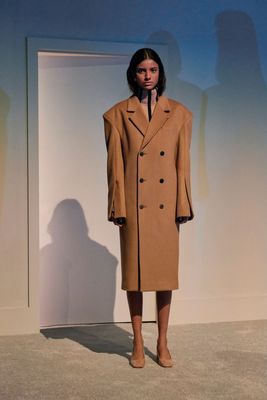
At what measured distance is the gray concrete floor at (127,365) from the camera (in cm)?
316

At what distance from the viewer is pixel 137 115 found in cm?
363

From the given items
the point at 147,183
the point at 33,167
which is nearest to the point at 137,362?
the point at 147,183

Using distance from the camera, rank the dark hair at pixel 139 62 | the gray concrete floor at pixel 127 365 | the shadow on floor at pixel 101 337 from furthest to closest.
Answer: the shadow on floor at pixel 101 337, the dark hair at pixel 139 62, the gray concrete floor at pixel 127 365

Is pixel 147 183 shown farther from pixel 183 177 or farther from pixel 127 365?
pixel 127 365

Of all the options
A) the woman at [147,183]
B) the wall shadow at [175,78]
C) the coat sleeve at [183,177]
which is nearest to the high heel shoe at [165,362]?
the woman at [147,183]

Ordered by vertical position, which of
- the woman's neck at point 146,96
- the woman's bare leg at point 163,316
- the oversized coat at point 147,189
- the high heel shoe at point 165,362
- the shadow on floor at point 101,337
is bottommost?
the shadow on floor at point 101,337

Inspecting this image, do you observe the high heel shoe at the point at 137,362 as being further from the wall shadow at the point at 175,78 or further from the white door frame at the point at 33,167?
the wall shadow at the point at 175,78

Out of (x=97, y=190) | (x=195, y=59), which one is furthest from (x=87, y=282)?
(x=195, y=59)

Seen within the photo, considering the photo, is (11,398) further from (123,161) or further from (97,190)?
(97,190)

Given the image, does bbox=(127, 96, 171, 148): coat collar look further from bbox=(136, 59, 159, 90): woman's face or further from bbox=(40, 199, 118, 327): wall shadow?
bbox=(40, 199, 118, 327): wall shadow

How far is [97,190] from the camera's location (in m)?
4.79

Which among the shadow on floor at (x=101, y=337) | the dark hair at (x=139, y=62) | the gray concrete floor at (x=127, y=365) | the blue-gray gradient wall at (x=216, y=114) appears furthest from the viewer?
the blue-gray gradient wall at (x=216, y=114)

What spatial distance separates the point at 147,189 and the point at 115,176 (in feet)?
0.59

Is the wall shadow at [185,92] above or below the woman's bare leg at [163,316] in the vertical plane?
above
